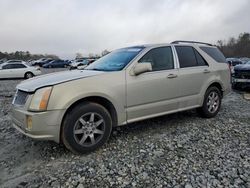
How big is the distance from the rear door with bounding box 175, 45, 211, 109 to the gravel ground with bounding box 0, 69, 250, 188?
0.56 metres

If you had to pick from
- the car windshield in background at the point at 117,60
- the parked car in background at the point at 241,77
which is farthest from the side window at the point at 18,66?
the car windshield in background at the point at 117,60

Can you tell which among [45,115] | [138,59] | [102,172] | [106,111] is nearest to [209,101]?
[138,59]

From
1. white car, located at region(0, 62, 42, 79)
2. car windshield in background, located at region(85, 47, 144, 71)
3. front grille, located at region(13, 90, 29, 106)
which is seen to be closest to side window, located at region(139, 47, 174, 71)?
car windshield in background, located at region(85, 47, 144, 71)

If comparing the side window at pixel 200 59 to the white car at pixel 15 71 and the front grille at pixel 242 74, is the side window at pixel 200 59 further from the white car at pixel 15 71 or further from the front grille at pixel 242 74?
the white car at pixel 15 71

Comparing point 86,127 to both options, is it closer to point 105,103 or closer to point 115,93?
point 105,103

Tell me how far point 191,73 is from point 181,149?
5.75ft

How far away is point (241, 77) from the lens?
29.5 feet

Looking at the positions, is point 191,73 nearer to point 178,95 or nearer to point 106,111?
point 178,95

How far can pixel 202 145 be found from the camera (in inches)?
157

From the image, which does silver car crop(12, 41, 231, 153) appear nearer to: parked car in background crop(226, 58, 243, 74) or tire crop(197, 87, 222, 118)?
tire crop(197, 87, 222, 118)

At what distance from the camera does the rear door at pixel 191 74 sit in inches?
189

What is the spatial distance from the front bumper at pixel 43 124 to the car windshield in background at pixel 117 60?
1328 mm

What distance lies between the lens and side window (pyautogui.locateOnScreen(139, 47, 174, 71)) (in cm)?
446

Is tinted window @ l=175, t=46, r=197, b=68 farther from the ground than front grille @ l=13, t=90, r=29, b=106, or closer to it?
farther from the ground
